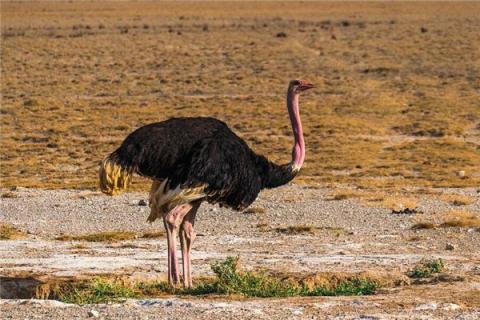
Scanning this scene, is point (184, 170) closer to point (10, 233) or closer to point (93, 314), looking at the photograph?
point (93, 314)

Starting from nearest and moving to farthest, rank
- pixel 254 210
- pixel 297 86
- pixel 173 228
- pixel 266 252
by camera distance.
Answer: pixel 173 228 → pixel 297 86 → pixel 266 252 → pixel 254 210

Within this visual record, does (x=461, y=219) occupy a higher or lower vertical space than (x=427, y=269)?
lower

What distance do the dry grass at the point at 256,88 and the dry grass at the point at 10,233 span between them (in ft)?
19.7

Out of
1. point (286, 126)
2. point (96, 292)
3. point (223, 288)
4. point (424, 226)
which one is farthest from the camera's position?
point (286, 126)

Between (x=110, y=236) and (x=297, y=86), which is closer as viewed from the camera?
(x=297, y=86)

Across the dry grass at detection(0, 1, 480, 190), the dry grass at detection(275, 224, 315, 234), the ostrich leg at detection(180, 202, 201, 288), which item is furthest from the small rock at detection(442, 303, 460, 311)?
the dry grass at detection(0, 1, 480, 190)

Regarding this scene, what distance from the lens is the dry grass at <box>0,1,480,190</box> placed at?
2933 cm

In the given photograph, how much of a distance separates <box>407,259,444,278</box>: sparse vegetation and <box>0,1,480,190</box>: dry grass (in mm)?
10698

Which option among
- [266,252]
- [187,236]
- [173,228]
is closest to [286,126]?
[266,252]

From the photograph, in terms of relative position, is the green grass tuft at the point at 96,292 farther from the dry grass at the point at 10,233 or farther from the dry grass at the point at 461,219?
the dry grass at the point at 461,219

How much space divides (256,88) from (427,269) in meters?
35.4

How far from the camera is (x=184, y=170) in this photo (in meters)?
12.3

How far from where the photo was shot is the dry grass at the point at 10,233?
16641 millimetres

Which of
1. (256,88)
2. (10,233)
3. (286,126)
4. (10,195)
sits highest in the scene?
(256,88)
